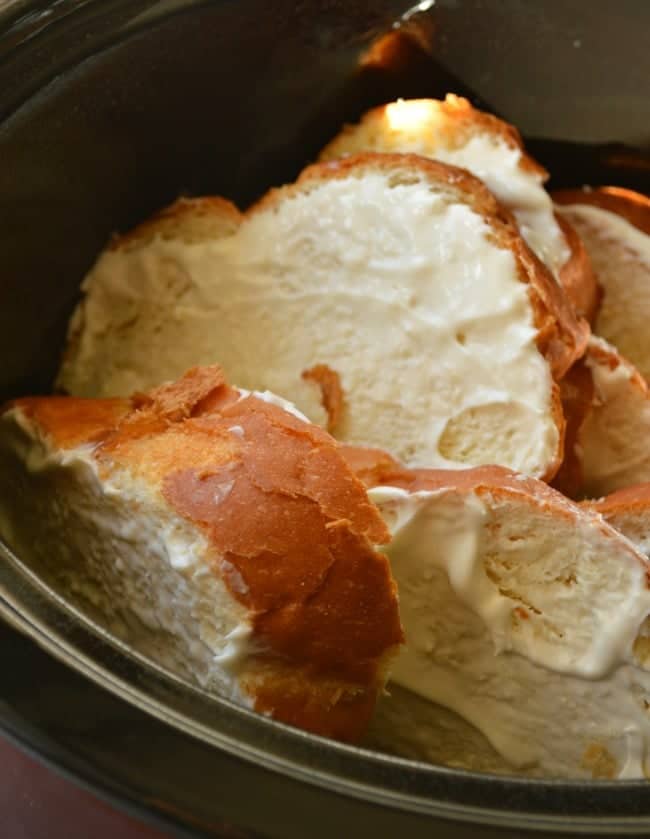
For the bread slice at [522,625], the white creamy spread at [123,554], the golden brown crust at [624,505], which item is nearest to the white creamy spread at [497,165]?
the golden brown crust at [624,505]

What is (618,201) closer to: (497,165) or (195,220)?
(497,165)

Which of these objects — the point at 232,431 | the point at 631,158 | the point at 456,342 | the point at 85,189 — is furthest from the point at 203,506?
the point at 631,158

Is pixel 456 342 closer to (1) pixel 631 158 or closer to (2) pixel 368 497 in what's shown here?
(2) pixel 368 497

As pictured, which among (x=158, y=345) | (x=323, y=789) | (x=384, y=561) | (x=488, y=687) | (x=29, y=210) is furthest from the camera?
(x=158, y=345)

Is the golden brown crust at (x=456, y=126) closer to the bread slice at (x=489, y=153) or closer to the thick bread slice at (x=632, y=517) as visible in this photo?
the bread slice at (x=489, y=153)

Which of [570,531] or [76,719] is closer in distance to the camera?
[76,719]

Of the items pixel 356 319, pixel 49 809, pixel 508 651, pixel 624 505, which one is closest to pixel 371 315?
pixel 356 319
